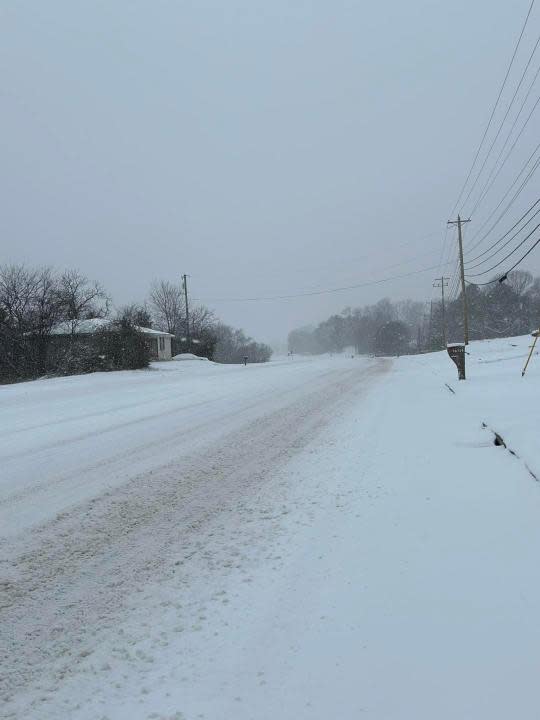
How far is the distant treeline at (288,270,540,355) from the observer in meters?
86.4

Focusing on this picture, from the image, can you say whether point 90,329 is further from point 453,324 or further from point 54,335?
point 453,324

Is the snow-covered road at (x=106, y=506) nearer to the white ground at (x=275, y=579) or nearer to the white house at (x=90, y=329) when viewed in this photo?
the white ground at (x=275, y=579)

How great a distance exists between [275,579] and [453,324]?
10278cm

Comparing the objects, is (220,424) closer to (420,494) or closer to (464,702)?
(420,494)

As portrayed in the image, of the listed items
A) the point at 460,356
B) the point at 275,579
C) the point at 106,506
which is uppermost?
the point at 460,356

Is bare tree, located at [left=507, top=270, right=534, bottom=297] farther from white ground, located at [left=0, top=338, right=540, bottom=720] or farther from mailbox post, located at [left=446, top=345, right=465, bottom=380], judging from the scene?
white ground, located at [left=0, top=338, right=540, bottom=720]

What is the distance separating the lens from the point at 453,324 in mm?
98875

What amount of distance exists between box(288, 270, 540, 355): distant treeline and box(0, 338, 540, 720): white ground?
62.6m

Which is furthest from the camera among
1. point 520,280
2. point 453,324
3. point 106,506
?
point 520,280

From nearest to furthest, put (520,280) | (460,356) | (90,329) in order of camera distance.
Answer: (460,356), (90,329), (520,280)

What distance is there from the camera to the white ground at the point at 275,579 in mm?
2295

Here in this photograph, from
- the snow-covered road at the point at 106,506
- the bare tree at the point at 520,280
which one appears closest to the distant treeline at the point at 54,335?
the snow-covered road at the point at 106,506

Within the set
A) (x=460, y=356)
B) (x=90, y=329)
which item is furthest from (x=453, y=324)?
(x=460, y=356)

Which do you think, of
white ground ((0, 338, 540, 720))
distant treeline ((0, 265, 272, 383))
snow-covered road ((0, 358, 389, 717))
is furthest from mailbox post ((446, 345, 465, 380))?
distant treeline ((0, 265, 272, 383))
